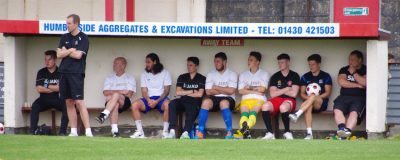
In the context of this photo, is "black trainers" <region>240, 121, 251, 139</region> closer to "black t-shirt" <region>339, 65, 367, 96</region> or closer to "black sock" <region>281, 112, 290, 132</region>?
"black sock" <region>281, 112, 290, 132</region>

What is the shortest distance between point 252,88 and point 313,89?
1026 mm

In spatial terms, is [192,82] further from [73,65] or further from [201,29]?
[73,65]

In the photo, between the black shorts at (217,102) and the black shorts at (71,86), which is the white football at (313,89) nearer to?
the black shorts at (217,102)

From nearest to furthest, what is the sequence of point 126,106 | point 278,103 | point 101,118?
point 101,118, point 278,103, point 126,106

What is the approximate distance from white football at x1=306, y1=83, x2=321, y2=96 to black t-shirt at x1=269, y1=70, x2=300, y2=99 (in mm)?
205

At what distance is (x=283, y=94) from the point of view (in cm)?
1975

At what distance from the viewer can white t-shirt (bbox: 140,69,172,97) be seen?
66.5ft

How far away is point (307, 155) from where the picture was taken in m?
14.8

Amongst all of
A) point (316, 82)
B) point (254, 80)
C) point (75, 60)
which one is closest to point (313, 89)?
point (316, 82)

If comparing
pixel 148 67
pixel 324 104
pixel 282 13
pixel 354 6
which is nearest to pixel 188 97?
pixel 148 67

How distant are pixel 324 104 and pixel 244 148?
14.5 feet

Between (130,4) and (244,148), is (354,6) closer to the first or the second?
(130,4)

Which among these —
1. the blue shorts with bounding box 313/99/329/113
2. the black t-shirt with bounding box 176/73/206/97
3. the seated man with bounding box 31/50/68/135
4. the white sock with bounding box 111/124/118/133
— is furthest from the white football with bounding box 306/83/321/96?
the seated man with bounding box 31/50/68/135

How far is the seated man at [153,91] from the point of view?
20.0 metres
